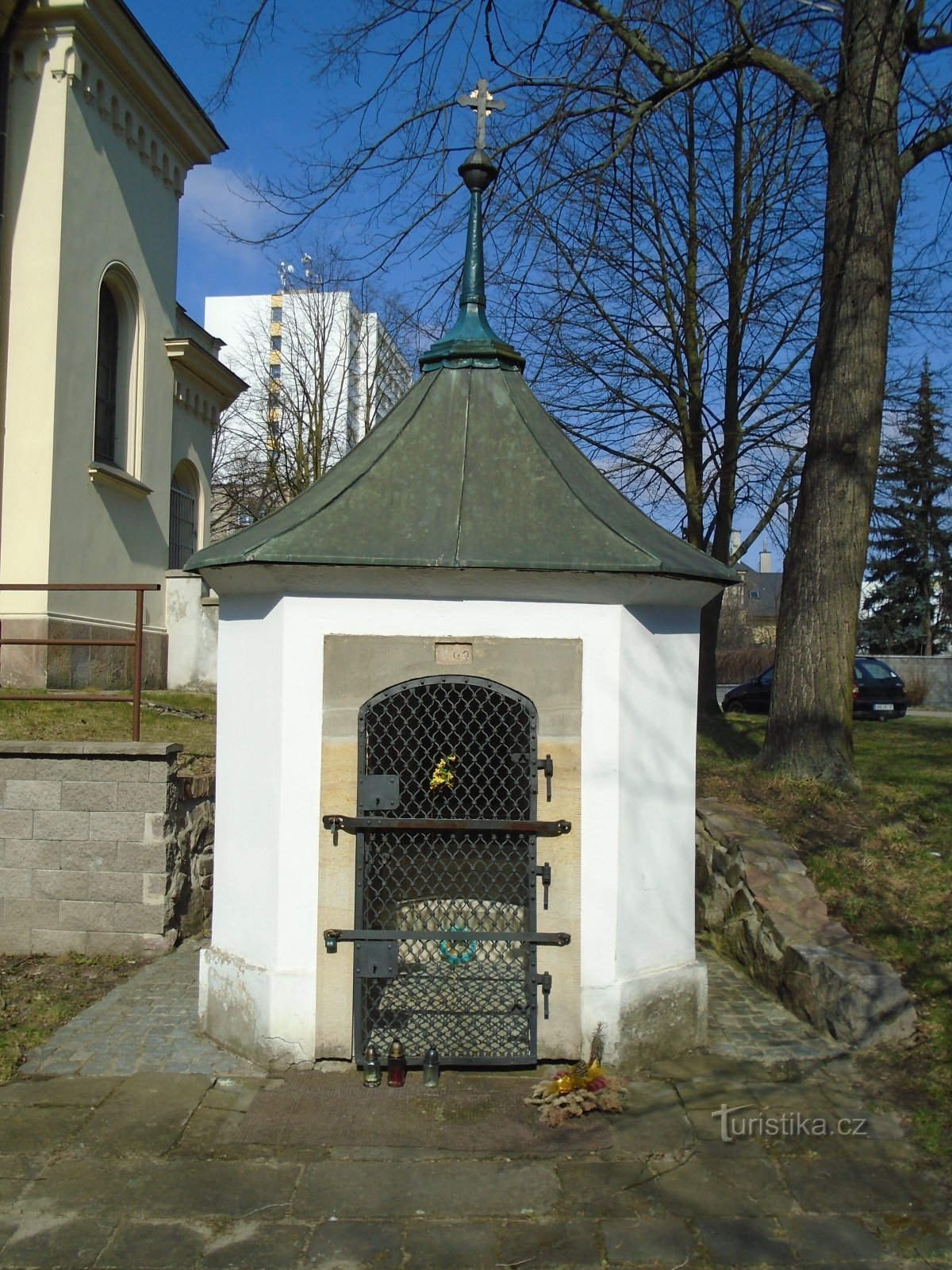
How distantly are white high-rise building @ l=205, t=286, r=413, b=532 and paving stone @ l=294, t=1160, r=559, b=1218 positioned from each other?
21.2 meters

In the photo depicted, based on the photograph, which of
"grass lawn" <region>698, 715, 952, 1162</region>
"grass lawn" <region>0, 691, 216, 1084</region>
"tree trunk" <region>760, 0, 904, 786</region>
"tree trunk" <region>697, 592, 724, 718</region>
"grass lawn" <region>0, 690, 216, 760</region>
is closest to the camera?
"grass lawn" <region>698, 715, 952, 1162</region>

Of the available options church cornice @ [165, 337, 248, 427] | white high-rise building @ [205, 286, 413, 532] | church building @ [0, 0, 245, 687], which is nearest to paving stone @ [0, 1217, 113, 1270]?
church building @ [0, 0, 245, 687]

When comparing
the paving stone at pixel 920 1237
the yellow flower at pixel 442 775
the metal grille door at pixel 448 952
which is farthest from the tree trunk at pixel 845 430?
the paving stone at pixel 920 1237

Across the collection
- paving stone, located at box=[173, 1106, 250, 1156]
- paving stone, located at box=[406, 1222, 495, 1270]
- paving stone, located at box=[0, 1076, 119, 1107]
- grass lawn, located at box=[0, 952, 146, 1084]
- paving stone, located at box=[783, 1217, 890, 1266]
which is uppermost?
grass lawn, located at box=[0, 952, 146, 1084]

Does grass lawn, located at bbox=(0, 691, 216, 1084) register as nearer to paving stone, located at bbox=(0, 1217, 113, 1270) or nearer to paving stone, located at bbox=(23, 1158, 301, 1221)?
paving stone, located at bbox=(23, 1158, 301, 1221)

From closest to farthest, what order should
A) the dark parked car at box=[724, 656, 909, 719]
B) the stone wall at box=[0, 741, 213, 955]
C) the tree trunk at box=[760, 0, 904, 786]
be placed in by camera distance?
the stone wall at box=[0, 741, 213, 955], the tree trunk at box=[760, 0, 904, 786], the dark parked car at box=[724, 656, 909, 719]

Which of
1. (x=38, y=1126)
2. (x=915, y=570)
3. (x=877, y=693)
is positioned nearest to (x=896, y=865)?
(x=38, y=1126)

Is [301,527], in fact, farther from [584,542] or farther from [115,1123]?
[115,1123]

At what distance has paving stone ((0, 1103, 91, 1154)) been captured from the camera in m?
4.46

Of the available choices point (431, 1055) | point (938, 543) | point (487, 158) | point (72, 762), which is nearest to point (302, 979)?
point (431, 1055)

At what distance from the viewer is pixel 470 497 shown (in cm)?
555

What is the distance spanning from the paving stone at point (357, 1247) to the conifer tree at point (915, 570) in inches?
1415

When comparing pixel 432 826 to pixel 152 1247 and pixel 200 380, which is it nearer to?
pixel 152 1247

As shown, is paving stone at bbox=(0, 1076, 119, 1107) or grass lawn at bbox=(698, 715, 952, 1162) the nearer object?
paving stone at bbox=(0, 1076, 119, 1107)
